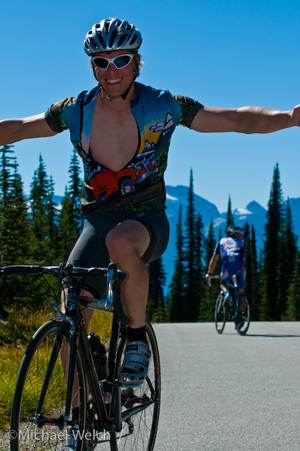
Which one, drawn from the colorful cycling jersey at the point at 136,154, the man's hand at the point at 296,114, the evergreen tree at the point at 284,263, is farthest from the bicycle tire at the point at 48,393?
the evergreen tree at the point at 284,263

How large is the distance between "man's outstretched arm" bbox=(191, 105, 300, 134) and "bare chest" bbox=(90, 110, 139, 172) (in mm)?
462

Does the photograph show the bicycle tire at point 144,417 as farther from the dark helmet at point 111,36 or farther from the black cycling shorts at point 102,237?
the dark helmet at point 111,36

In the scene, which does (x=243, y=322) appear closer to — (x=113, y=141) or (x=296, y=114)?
(x=296, y=114)

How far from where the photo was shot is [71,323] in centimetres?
289

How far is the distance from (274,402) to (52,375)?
3589 mm

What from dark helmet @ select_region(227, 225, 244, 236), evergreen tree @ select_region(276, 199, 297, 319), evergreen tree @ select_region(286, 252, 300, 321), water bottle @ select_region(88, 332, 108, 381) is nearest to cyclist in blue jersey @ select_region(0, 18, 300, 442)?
water bottle @ select_region(88, 332, 108, 381)

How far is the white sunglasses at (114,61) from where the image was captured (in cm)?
346

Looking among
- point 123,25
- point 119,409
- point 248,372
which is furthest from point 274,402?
point 123,25

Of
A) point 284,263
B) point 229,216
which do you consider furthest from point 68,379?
point 229,216

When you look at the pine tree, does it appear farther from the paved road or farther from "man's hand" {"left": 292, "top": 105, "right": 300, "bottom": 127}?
"man's hand" {"left": 292, "top": 105, "right": 300, "bottom": 127}

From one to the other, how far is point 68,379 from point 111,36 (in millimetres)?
1926

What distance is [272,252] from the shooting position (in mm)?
106812

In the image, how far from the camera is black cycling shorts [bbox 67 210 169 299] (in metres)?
3.37

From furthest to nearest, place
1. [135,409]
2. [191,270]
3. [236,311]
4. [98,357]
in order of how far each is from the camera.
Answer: [191,270], [236,311], [135,409], [98,357]
